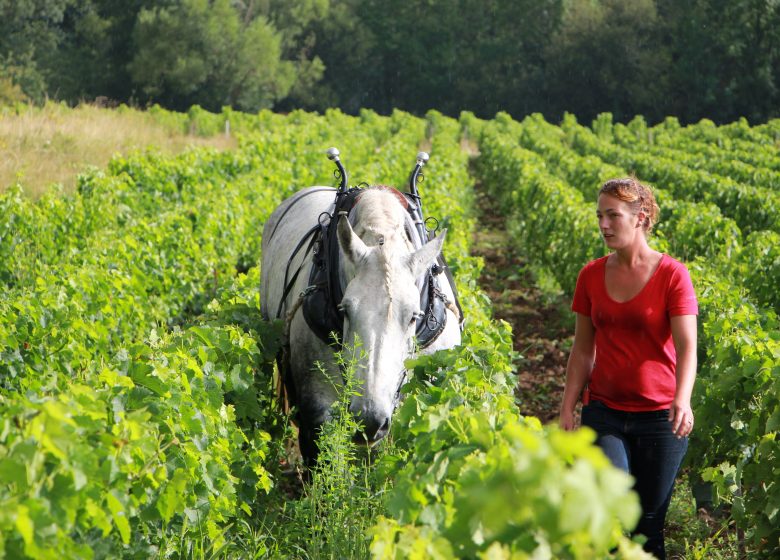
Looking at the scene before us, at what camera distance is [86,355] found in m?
6.91

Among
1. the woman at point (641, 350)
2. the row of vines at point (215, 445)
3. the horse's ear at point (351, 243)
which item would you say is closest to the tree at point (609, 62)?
the row of vines at point (215, 445)

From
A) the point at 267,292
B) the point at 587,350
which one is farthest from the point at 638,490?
the point at 267,292

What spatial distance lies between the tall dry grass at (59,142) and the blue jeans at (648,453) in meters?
12.7

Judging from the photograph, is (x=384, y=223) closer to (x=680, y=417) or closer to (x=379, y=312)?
(x=379, y=312)

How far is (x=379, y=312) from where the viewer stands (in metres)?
4.46

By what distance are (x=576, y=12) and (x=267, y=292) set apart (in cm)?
5877

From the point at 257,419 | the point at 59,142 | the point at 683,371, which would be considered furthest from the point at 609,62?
the point at 683,371

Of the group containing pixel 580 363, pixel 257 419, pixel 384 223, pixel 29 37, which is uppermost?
pixel 384 223

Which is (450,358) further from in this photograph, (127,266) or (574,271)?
(574,271)

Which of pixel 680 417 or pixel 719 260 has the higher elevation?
pixel 680 417

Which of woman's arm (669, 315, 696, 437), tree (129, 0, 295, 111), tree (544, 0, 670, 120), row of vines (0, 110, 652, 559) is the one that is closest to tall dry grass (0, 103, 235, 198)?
row of vines (0, 110, 652, 559)

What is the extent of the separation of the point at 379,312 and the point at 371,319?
54 millimetres

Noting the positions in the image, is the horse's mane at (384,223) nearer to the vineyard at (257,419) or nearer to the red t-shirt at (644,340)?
the vineyard at (257,419)

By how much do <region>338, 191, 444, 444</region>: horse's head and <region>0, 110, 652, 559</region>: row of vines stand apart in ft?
0.42
